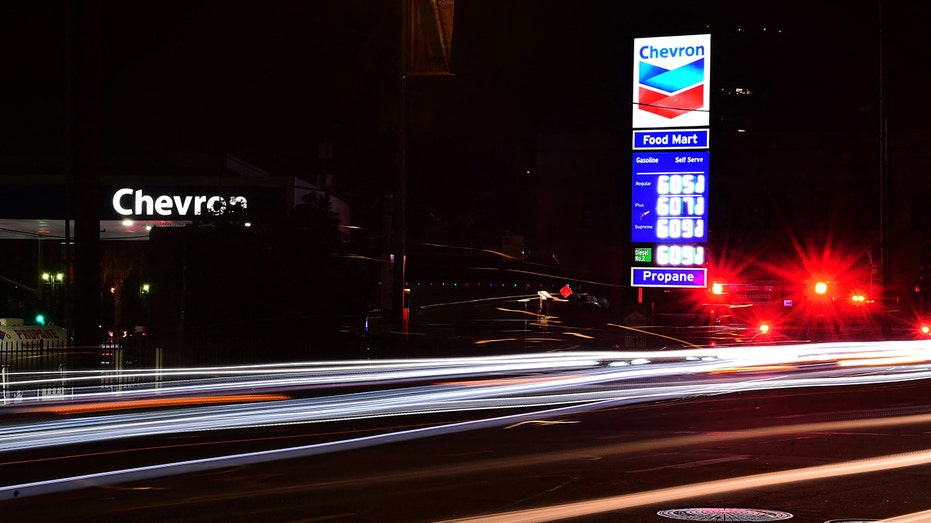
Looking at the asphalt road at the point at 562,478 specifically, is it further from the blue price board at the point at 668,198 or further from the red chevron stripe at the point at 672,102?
the red chevron stripe at the point at 672,102

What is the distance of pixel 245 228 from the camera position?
2845 cm

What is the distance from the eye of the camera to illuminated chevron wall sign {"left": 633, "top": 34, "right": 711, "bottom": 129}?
38250mm

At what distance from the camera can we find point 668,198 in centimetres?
3838

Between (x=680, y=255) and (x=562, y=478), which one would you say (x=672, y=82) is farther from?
(x=562, y=478)

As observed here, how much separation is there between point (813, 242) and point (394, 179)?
146 ft

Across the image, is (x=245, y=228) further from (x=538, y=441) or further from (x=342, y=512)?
(x=342, y=512)

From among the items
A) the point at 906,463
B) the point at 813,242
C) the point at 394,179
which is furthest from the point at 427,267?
the point at 906,463

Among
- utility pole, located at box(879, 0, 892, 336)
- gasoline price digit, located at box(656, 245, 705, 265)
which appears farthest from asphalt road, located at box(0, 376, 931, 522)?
utility pole, located at box(879, 0, 892, 336)

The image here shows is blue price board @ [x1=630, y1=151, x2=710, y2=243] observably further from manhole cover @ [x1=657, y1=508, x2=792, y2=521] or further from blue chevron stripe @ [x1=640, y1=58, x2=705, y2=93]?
manhole cover @ [x1=657, y1=508, x2=792, y2=521]

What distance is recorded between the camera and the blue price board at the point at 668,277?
124 feet

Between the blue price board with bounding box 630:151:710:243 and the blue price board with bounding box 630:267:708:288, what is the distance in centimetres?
107

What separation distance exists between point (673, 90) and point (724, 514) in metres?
31.3

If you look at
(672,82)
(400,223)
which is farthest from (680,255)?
(400,223)

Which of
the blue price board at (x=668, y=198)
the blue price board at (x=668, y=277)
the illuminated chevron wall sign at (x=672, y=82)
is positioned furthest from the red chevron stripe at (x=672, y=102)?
the blue price board at (x=668, y=277)
